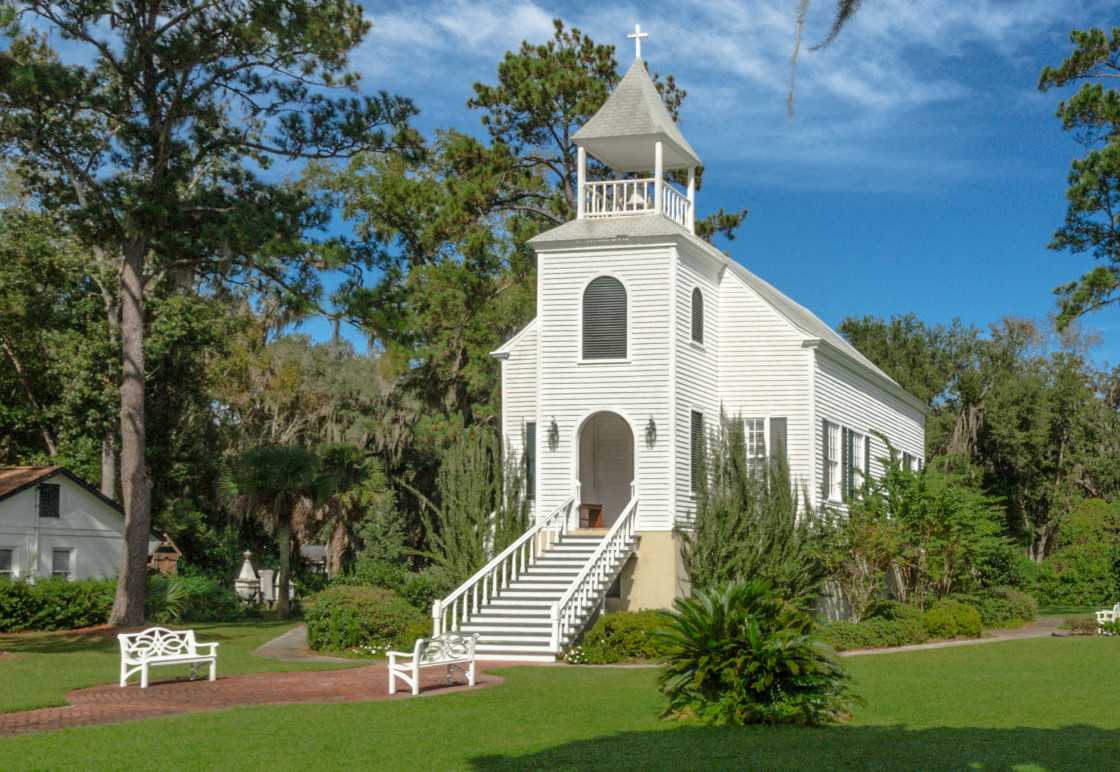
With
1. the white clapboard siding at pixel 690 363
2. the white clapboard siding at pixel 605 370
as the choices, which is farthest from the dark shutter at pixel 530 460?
the white clapboard siding at pixel 690 363

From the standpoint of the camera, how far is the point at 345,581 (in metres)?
28.0

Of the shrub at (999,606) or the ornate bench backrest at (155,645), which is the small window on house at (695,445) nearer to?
the shrub at (999,606)

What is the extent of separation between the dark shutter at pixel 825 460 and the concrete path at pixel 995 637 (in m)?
4.73

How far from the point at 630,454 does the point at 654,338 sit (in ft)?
12.4

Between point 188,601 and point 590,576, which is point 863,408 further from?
A: point 188,601

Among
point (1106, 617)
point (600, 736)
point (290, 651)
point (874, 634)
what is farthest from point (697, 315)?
point (600, 736)

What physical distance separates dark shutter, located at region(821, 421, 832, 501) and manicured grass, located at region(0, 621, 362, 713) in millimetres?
12646

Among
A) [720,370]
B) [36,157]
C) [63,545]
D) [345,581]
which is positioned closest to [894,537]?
[720,370]

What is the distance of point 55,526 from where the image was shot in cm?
3403

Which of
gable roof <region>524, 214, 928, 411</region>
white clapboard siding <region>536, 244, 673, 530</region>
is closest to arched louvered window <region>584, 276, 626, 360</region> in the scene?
white clapboard siding <region>536, 244, 673, 530</region>

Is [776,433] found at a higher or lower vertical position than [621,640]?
higher

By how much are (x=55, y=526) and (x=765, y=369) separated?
21.2 metres

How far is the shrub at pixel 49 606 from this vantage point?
91.6 feet

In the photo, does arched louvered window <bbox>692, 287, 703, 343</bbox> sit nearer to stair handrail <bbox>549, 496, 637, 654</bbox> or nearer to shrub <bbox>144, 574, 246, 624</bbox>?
stair handrail <bbox>549, 496, 637, 654</bbox>
